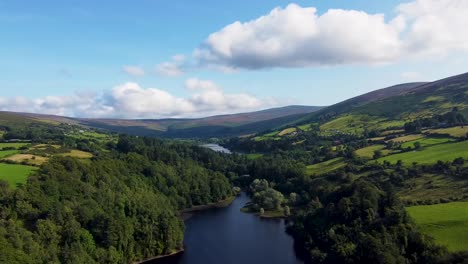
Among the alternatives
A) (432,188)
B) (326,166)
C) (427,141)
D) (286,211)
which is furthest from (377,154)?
(432,188)

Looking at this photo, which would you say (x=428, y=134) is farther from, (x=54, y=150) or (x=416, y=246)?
(x=54, y=150)

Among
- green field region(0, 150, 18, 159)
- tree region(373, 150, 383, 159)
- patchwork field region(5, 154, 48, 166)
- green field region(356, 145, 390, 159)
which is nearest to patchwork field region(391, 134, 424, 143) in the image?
green field region(356, 145, 390, 159)

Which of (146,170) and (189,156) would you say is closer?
(146,170)

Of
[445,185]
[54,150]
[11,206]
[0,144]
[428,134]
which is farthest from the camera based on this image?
[428,134]

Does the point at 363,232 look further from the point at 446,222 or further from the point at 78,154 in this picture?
the point at 78,154

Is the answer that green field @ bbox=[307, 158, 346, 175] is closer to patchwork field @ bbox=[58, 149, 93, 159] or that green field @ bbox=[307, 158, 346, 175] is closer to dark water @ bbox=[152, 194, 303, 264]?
dark water @ bbox=[152, 194, 303, 264]

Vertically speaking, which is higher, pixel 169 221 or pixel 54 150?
pixel 54 150

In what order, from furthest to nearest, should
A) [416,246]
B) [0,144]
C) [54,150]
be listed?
[0,144] < [54,150] < [416,246]

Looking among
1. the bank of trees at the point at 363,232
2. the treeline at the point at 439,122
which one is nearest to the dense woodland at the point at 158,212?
the bank of trees at the point at 363,232

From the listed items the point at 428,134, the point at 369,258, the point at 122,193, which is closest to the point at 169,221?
the point at 122,193
